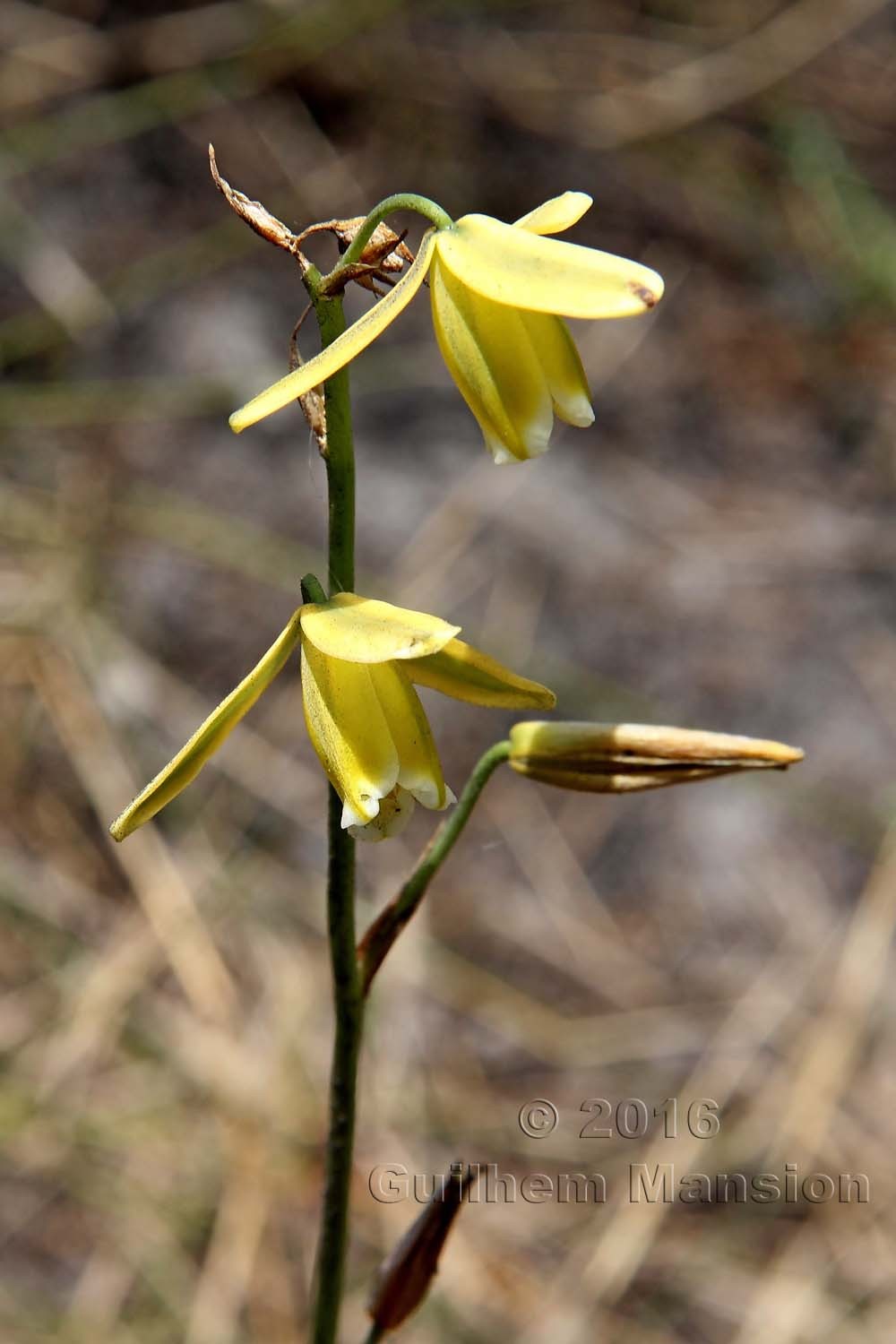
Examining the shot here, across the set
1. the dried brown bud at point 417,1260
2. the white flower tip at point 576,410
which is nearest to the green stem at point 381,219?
the white flower tip at point 576,410

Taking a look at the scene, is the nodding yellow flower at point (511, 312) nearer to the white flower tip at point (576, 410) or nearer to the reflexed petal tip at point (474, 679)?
the white flower tip at point (576, 410)

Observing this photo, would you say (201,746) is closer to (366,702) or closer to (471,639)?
(366,702)

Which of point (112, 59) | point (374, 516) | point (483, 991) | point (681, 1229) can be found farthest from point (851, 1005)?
point (112, 59)

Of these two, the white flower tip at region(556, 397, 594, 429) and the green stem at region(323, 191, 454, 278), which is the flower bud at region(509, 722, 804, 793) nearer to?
the white flower tip at region(556, 397, 594, 429)

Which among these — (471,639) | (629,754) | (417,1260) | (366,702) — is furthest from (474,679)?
(471,639)

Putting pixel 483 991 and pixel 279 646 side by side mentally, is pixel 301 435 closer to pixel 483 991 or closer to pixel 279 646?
pixel 483 991
